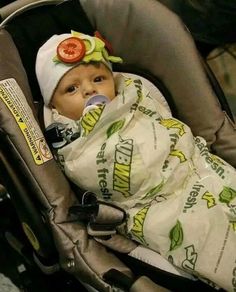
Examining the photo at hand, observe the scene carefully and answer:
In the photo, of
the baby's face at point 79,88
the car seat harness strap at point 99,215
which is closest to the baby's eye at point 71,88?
→ the baby's face at point 79,88

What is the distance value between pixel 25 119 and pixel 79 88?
0.45 feet

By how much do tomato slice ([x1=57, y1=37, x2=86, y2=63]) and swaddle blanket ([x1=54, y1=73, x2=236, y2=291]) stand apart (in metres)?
0.12

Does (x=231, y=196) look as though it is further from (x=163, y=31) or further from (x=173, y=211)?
(x=163, y=31)

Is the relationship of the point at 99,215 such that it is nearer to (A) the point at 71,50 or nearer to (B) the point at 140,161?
(B) the point at 140,161

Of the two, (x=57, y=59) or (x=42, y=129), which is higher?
(x=57, y=59)

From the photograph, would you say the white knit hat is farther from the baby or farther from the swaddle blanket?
the swaddle blanket

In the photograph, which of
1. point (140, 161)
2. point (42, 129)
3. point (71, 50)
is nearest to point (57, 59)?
point (71, 50)

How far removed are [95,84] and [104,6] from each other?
216 mm

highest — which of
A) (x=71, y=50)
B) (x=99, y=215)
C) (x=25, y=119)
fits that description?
(x=71, y=50)

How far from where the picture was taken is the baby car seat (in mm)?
930

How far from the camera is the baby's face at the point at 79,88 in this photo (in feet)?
3.46

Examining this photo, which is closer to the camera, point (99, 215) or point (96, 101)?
point (99, 215)

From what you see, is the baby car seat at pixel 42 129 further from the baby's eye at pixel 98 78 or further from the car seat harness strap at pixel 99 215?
the baby's eye at pixel 98 78

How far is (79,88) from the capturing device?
3.51ft
